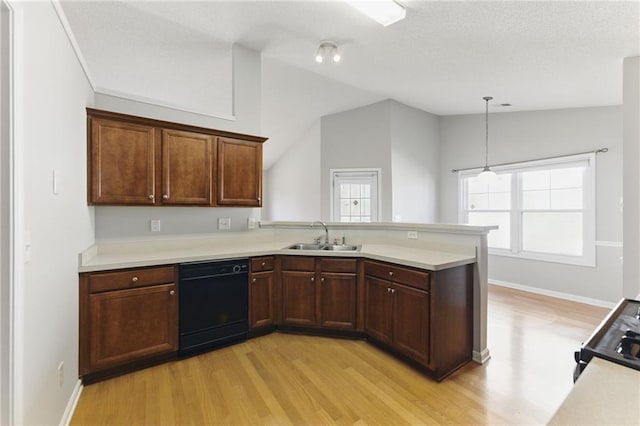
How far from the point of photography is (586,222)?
4270 millimetres

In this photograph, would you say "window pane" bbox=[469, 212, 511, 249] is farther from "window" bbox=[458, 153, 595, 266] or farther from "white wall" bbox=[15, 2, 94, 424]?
"white wall" bbox=[15, 2, 94, 424]

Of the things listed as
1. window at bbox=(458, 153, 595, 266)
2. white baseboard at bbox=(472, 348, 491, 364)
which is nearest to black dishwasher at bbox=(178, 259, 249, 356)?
white baseboard at bbox=(472, 348, 491, 364)

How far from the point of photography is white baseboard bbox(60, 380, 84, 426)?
1746 millimetres

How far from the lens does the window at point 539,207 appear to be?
14.1 feet

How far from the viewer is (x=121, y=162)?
2.51 meters

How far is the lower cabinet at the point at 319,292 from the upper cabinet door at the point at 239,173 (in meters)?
0.80

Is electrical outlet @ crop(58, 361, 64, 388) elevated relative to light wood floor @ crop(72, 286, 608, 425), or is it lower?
elevated

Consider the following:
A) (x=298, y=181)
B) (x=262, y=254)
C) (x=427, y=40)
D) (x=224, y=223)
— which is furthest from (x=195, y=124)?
(x=298, y=181)

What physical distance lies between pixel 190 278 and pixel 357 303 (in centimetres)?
150

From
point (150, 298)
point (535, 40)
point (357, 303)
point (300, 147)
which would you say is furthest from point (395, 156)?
point (150, 298)

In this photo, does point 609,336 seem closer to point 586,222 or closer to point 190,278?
point 190,278

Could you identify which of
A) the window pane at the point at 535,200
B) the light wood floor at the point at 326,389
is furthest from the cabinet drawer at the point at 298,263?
the window pane at the point at 535,200

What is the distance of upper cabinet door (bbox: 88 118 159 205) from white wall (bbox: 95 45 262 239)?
28cm

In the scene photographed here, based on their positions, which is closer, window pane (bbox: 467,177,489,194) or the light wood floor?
the light wood floor
